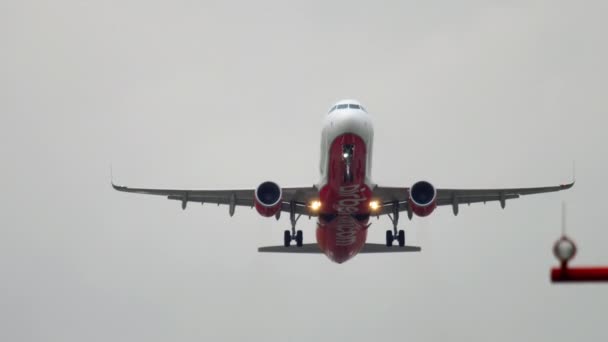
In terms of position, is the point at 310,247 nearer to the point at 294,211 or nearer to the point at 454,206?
the point at 294,211

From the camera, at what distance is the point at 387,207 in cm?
4131

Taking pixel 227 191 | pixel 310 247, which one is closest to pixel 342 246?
pixel 310 247

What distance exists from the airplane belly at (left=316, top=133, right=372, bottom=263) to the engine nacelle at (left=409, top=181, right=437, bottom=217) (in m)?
2.11

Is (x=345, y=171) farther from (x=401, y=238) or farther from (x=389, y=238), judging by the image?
(x=401, y=238)

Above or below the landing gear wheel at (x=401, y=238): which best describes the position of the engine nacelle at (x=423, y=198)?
above

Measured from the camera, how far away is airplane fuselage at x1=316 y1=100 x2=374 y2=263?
32.4m

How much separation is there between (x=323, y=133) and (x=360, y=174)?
230 centimetres

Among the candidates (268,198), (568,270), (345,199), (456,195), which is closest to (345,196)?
(345,199)

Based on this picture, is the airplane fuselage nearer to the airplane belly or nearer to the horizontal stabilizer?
the airplane belly

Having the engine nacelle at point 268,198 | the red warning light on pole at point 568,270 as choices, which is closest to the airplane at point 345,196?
the engine nacelle at point 268,198

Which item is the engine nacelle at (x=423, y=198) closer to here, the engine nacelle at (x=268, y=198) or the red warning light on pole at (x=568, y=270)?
the engine nacelle at (x=268, y=198)

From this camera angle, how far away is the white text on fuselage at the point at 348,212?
1314 inches

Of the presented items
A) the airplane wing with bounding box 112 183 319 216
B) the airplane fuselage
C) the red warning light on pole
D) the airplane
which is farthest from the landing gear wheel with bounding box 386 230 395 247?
the red warning light on pole

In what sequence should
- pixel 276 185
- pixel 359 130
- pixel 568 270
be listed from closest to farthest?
1. pixel 568 270
2. pixel 359 130
3. pixel 276 185
